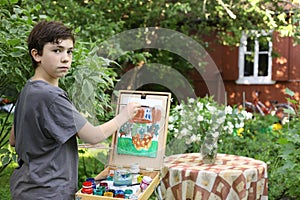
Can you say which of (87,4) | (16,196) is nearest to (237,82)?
(87,4)

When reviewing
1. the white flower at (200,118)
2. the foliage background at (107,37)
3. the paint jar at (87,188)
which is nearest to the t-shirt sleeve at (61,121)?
the paint jar at (87,188)

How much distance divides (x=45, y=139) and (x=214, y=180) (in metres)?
1.48

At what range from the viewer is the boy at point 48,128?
167 centimetres

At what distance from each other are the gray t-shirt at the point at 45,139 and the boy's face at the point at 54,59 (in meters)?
0.07

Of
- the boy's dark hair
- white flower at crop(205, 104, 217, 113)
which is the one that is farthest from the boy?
white flower at crop(205, 104, 217, 113)

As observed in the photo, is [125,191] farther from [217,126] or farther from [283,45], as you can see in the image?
[283,45]

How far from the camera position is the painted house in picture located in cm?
1009

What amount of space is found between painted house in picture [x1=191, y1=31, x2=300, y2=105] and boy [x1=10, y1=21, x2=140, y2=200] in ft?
27.0

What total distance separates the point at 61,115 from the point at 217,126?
1.77m

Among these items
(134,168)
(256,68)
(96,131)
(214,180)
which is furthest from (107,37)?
(256,68)

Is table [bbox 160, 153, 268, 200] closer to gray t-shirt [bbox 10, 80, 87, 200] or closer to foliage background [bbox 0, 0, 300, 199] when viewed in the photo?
foliage background [bbox 0, 0, 300, 199]

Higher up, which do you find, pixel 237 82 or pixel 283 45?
pixel 283 45

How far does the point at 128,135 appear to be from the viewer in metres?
2.54

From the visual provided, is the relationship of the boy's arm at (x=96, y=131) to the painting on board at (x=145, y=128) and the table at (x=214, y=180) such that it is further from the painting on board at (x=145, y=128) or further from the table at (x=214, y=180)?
the table at (x=214, y=180)
